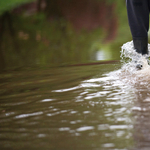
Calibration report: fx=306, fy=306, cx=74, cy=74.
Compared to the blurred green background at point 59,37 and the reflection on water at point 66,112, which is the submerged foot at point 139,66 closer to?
the reflection on water at point 66,112

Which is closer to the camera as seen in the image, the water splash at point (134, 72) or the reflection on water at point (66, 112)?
the reflection on water at point (66, 112)

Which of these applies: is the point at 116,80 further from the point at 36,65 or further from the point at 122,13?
the point at 122,13

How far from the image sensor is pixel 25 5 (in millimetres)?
8375

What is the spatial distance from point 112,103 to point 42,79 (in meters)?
0.69

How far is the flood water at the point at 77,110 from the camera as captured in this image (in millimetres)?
987

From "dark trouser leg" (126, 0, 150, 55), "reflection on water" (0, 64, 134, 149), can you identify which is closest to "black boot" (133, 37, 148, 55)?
"dark trouser leg" (126, 0, 150, 55)

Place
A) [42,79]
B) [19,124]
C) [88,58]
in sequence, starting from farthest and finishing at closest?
[88,58] < [42,79] < [19,124]

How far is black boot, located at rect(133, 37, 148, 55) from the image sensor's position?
1943 mm

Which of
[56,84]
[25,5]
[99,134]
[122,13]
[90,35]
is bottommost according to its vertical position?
[99,134]

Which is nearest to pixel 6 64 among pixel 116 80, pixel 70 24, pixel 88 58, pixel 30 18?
pixel 88 58

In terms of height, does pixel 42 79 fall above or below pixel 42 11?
below

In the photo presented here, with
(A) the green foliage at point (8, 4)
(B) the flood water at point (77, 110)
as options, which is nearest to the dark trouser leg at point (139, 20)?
(B) the flood water at point (77, 110)

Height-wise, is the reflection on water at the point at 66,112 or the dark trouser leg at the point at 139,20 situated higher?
the dark trouser leg at the point at 139,20

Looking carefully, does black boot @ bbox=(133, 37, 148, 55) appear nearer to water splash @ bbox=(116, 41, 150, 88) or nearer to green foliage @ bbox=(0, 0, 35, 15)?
water splash @ bbox=(116, 41, 150, 88)
